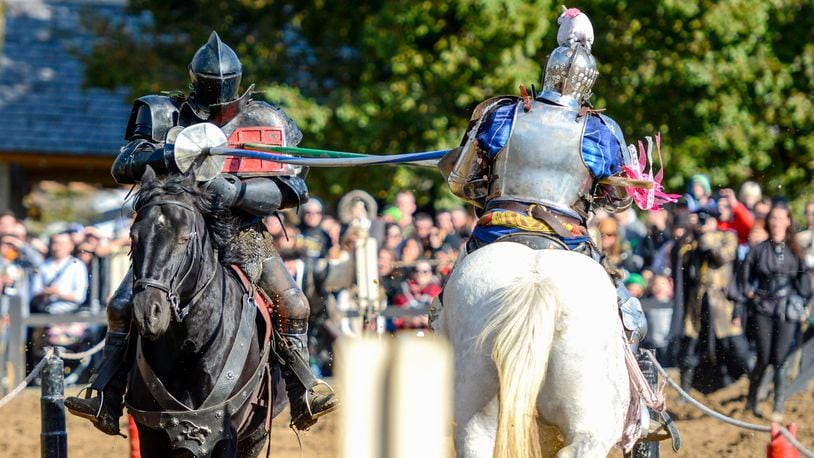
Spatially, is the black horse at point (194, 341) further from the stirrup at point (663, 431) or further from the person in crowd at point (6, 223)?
the person in crowd at point (6, 223)

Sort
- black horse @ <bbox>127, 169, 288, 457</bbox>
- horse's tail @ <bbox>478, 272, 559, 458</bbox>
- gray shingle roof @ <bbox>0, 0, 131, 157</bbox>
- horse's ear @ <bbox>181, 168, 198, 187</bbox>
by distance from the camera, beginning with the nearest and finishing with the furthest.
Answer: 1. horse's tail @ <bbox>478, 272, 559, 458</bbox>
2. black horse @ <bbox>127, 169, 288, 457</bbox>
3. horse's ear @ <bbox>181, 168, 198, 187</bbox>
4. gray shingle roof @ <bbox>0, 0, 131, 157</bbox>

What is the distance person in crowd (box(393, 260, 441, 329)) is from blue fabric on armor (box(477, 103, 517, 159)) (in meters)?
6.97

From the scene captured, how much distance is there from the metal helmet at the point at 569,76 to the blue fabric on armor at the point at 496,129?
0.75ft

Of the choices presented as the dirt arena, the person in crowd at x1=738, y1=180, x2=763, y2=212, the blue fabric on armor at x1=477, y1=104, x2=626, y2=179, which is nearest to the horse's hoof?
the blue fabric on armor at x1=477, y1=104, x2=626, y2=179

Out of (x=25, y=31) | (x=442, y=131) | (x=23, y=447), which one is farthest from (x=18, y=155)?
(x=23, y=447)

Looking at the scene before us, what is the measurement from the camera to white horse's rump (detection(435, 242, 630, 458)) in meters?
5.14

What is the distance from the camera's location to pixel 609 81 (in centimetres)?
1659

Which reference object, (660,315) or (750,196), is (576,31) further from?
(750,196)

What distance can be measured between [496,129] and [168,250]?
1515 mm

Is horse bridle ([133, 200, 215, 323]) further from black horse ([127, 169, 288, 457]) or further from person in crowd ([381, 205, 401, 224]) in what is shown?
person in crowd ([381, 205, 401, 224])

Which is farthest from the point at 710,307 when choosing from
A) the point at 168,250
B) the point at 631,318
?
the point at 168,250

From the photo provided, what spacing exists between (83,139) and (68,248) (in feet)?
34.6

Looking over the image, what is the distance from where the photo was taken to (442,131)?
16.0 metres

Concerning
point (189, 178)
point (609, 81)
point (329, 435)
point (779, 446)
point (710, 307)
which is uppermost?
point (609, 81)
